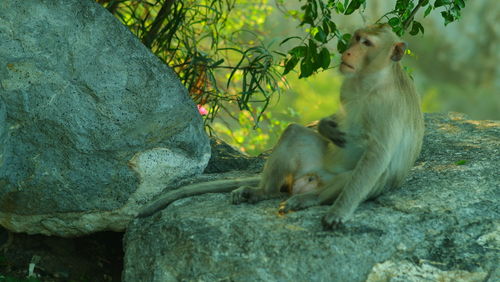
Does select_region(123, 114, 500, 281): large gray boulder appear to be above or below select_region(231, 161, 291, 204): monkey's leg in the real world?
below

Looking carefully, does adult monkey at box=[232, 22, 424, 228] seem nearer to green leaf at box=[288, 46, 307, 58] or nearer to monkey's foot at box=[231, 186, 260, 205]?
monkey's foot at box=[231, 186, 260, 205]

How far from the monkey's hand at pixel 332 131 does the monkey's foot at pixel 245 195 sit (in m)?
0.51

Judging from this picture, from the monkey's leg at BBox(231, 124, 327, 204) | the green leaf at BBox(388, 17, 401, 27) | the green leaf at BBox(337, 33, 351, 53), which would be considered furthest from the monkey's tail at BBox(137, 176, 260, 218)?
the green leaf at BBox(388, 17, 401, 27)

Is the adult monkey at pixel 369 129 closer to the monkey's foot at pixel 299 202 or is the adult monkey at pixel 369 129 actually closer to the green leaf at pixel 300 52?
the monkey's foot at pixel 299 202

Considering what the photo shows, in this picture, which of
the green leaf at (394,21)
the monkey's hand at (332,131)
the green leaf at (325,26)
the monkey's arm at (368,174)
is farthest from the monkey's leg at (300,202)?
the green leaf at (394,21)

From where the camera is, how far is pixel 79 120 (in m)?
3.83

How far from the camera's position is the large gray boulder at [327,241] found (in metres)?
3.12

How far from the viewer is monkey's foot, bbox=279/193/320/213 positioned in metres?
3.51

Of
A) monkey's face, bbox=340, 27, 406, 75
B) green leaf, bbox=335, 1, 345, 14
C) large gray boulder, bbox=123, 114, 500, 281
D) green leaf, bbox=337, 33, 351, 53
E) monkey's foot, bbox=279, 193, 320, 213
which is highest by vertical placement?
green leaf, bbox=335, 1, 345, 14

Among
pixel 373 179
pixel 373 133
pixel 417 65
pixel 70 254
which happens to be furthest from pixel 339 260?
pixel 417 65

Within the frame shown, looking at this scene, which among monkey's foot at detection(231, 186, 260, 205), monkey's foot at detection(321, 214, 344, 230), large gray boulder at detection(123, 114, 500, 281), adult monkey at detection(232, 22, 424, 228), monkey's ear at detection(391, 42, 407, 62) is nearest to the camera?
large gray boulder at detection(123, 114, 500, 281)

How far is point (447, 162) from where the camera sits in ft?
14.2

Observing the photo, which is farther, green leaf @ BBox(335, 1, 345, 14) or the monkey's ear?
green leaf @ BBox(335, 1, 345, 14)

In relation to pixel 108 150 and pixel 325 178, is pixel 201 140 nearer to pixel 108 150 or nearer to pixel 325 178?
pixel 108 150
